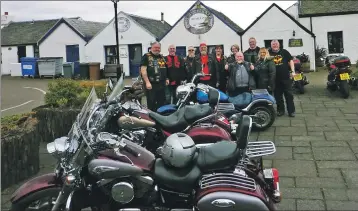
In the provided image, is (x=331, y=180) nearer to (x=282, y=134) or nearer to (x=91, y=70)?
(x=282, y=134)

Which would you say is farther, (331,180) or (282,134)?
(282,134)

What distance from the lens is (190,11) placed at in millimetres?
26031

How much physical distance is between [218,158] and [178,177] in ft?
1.18

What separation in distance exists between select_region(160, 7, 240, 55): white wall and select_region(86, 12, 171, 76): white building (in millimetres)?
1715

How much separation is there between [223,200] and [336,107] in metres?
7.98

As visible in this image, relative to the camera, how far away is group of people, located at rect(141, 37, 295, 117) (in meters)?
8.05

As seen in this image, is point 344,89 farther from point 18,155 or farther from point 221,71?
point 18,155

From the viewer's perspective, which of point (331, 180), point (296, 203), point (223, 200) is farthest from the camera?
point (331, 180)

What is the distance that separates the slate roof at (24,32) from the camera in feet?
110

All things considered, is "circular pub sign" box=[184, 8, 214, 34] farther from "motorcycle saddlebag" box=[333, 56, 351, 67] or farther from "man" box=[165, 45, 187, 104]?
"man" box=[165, 45, 187, 104]

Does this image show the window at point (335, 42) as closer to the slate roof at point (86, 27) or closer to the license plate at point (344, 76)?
the slate roof at point (86, 27)

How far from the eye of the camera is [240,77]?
8008 millimetres

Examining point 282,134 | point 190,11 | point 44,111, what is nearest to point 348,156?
point 282,134

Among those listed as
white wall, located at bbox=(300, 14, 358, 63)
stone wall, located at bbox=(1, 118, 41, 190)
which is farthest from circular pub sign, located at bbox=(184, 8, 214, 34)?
stone wall, located at bbox=(1, 118, 41, 190)
